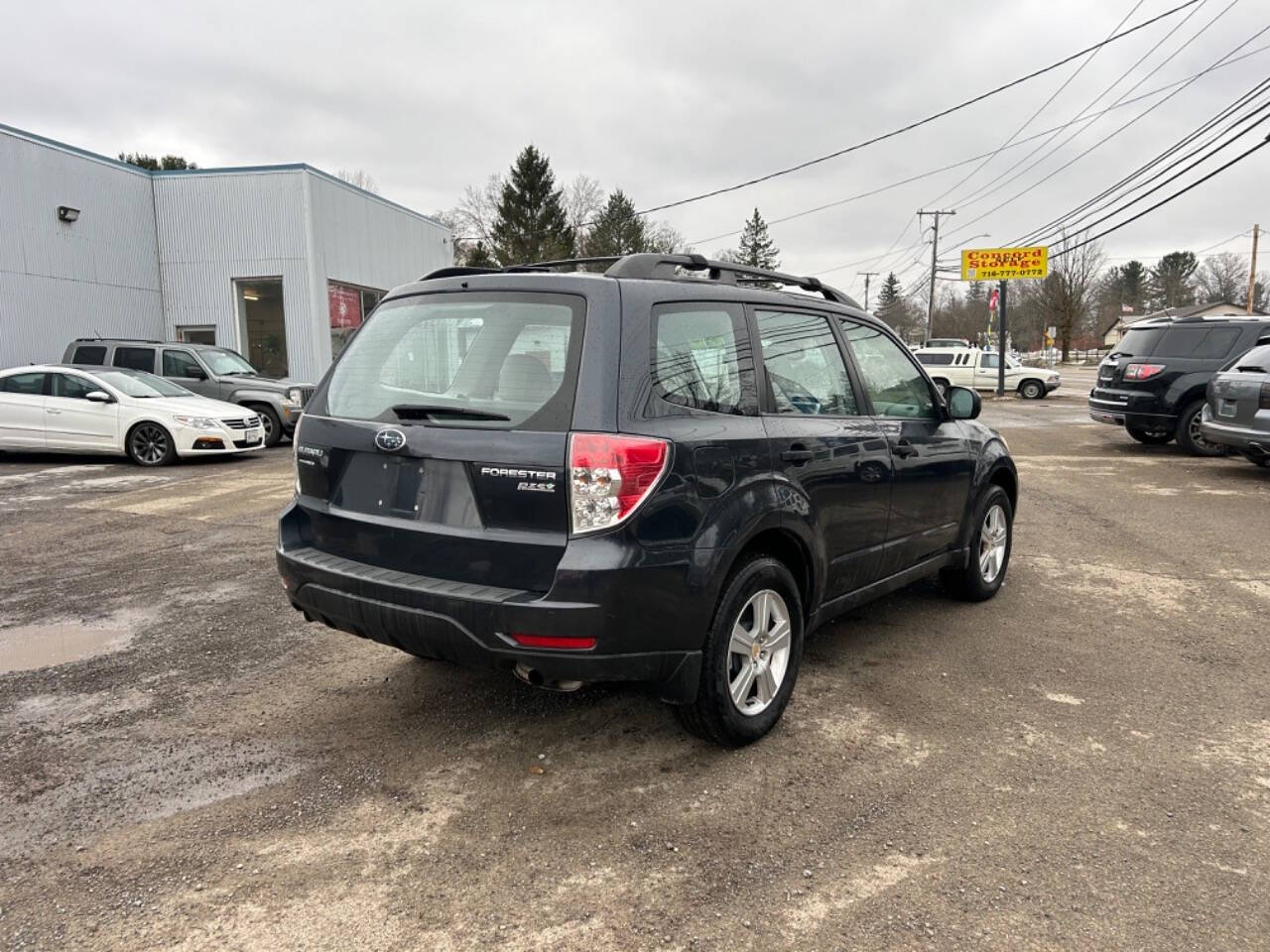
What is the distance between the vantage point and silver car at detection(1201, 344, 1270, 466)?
8.91 meters

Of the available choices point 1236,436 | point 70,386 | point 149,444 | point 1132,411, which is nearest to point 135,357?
point 70,386

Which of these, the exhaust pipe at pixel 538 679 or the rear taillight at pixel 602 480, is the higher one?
the rear taillight at pixel 602 480

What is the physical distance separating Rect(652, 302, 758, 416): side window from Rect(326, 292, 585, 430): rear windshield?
0.33 m

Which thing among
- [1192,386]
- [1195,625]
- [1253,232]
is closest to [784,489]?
[1195,625]

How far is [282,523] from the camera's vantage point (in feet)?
11.7

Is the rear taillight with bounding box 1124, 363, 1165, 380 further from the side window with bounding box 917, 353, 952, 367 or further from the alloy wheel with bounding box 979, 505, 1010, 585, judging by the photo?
the side window with bounding box 917, 353, 952, 367

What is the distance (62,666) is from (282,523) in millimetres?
1655

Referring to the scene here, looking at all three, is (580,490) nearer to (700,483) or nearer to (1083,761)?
(700,483)

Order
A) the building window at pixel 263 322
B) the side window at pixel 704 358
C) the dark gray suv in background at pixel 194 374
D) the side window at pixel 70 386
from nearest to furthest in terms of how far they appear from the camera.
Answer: the side window at pixel 704 358 < the side window at pixel 70 386 < the dark gray suv in background at pixel 194 374 < the building window at pixel 263 322

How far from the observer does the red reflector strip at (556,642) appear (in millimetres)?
2723

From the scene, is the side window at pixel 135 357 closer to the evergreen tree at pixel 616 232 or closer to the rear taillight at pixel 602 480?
the rear taillight at pixel 602 480

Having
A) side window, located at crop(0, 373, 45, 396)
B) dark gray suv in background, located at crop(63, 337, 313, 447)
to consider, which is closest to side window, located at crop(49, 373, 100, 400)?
side window, located at crop(0, 373, 45, 396)

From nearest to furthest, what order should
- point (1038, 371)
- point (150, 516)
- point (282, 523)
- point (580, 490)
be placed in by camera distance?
1. point (580, 490)
2. point (282, 523)
3. point (150, 516)
4. point (1038, 371)

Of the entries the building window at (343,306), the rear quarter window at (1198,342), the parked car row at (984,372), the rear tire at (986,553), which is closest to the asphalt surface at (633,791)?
the rear tire at (986,553)
